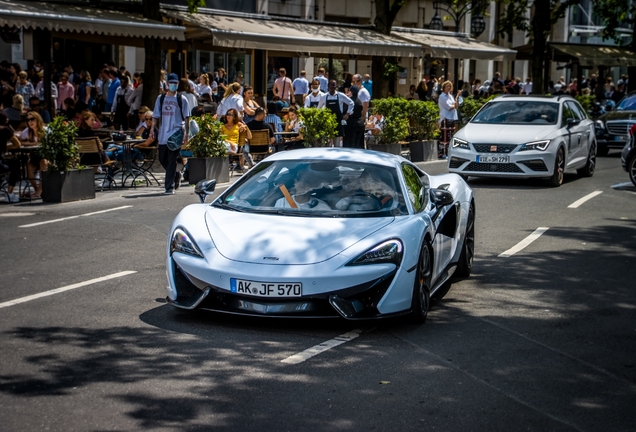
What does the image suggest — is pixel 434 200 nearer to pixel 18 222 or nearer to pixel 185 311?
pixel 185 311

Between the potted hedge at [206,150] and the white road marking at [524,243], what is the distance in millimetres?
7154

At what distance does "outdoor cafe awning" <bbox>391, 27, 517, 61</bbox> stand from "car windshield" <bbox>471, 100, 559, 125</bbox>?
482 inches

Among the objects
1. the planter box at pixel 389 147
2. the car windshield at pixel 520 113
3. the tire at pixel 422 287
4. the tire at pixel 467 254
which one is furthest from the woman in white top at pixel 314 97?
the tire at pixel 422 287

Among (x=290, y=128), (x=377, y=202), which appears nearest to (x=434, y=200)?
(x=377, y=202)

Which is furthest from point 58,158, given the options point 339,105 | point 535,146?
point 535,146

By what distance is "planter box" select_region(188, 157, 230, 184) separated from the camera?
18875 millimetres

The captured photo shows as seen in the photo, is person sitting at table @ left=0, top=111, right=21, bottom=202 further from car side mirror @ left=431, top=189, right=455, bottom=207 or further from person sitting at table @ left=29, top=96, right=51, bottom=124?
car side mirror @ left=431, top=189, right=455, bottom=207

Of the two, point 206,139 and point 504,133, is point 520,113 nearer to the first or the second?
point 504,133

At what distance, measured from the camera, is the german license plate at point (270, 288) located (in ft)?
24.3

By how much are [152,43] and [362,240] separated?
1715 cm

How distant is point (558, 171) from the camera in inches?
764

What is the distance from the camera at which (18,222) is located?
545 inches

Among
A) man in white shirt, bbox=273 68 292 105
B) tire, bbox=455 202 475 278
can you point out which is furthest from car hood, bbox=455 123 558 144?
man in white shirt, bbox=273 68 292 105

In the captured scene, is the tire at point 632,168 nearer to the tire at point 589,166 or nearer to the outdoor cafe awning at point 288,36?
the tire at point 589,166
